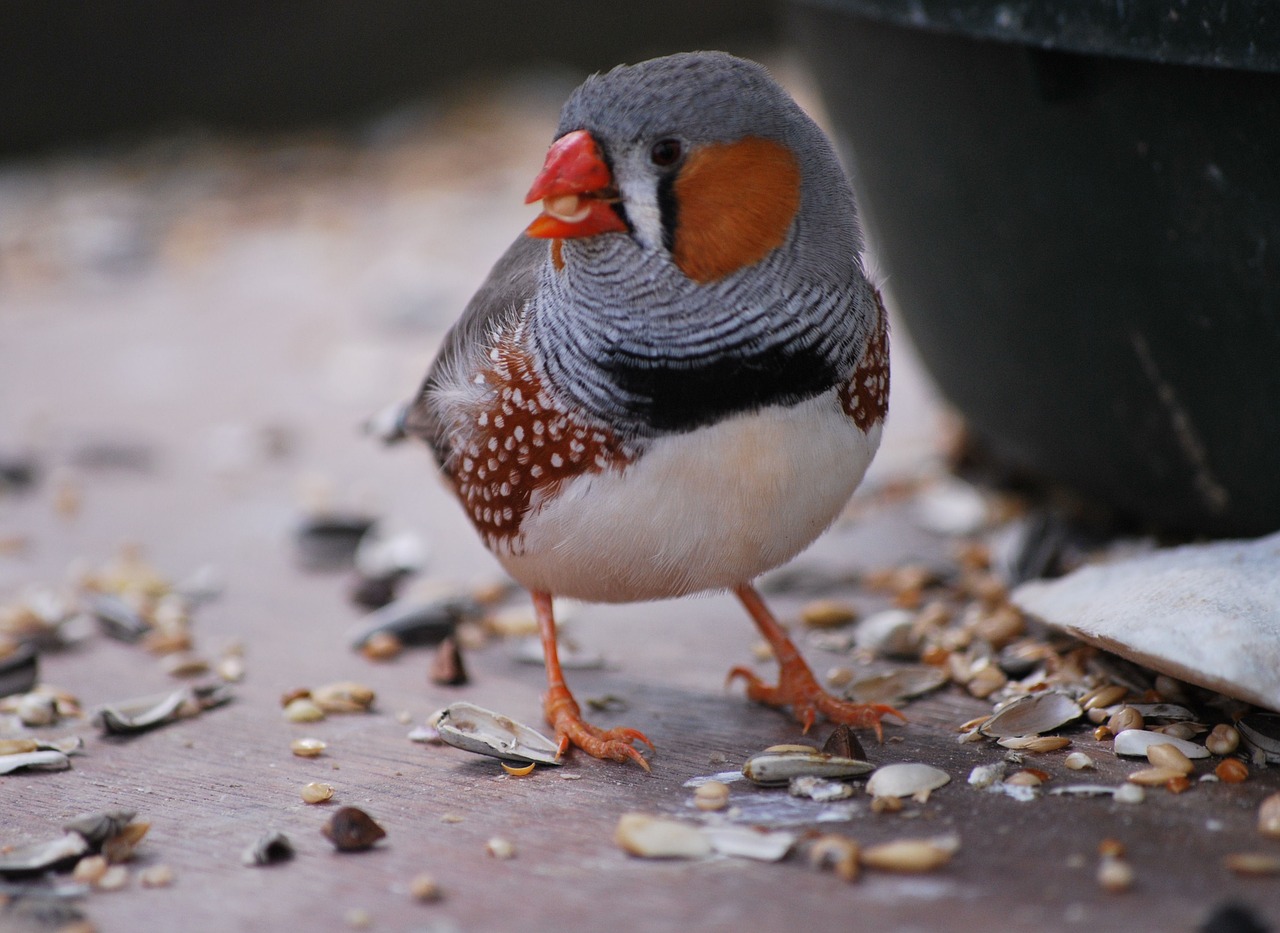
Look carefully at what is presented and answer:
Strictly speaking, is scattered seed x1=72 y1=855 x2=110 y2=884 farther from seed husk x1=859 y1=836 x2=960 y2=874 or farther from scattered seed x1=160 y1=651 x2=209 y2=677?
seed husk x1=859 y1=836 x2=960 y2=874

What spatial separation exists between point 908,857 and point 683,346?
883mm

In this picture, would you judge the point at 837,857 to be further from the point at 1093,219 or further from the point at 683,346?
the point at 1093,219

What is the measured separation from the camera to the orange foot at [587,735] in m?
2.55

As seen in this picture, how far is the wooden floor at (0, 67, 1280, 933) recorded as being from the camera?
197 cm

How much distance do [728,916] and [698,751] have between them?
69 cm

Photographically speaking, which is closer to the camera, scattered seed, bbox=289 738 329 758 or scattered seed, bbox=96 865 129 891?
scattered seed, bbox=96 865 129 891

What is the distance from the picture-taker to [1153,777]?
2.25 metres

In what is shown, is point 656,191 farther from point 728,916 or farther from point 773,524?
point 728,916

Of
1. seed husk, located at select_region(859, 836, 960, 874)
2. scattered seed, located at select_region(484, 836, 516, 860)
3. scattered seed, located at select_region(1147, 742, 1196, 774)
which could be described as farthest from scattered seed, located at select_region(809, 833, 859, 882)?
scattered seed, located at select_region(1147, 742, 1196, 774)

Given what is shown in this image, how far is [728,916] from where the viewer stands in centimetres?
190

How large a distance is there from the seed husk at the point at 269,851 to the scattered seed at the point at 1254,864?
1427 millimetres

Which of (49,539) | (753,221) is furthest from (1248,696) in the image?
→ (49,539)

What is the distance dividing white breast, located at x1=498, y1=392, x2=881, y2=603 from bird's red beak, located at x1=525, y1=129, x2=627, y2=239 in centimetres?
38

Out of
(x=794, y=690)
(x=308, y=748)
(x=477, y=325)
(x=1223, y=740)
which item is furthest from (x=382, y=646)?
(x=1223, y=740)
